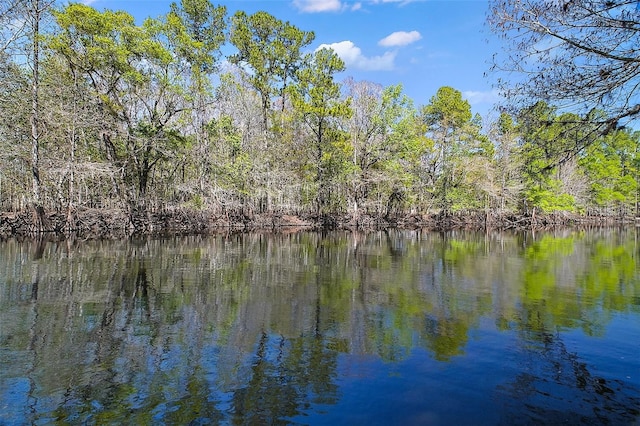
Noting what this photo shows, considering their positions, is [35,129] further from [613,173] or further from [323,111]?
[613,173]

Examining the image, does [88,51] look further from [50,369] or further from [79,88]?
[50,369]

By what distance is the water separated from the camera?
4.26 m

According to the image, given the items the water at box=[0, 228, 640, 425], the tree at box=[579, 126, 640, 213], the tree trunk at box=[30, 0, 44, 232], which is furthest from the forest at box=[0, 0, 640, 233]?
the water at box=[0, 228, 640, 425]

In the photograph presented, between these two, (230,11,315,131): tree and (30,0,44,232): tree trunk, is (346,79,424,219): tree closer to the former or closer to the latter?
(230,11,315,131): tree

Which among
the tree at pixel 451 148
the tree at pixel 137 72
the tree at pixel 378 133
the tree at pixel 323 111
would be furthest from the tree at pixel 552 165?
the tree at pixel 137 72

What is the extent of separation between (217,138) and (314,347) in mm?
27778

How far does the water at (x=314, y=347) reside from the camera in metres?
4.26

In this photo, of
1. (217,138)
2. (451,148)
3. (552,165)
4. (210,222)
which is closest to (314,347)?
(552,165)

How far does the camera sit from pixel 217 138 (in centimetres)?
3164

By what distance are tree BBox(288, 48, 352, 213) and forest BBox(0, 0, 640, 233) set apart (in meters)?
0.11

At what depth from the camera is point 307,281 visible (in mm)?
10969

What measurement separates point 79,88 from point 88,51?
2.77m

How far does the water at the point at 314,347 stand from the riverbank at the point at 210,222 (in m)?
12.8

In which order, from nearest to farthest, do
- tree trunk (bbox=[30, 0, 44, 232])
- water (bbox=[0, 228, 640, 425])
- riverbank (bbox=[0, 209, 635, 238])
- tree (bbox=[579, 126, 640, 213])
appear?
water (bbox=[0, 228, 640, 425])
tree trunk (bbox=[30, 0, 44, 232])
riverbank (bbox=[0, 209, 635, 238])
tree (bbox=[579, 126, 640, 213])
